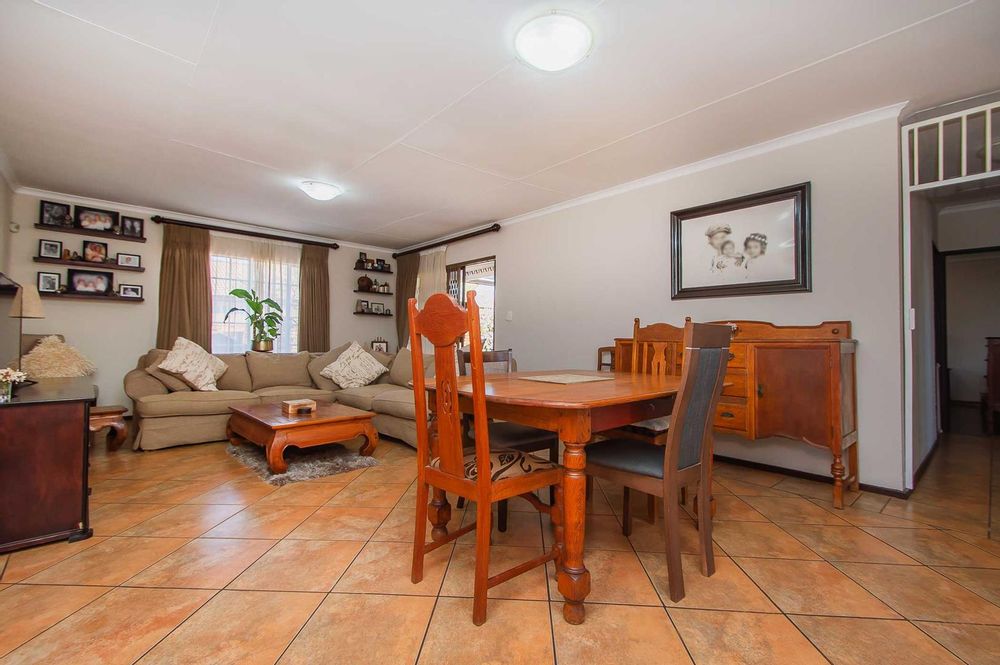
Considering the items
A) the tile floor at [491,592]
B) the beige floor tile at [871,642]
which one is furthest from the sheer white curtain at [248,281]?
the beige floor tile at [871,642]

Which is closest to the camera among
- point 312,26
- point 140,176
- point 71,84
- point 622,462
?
point 622,462

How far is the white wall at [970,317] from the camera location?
5.62 m

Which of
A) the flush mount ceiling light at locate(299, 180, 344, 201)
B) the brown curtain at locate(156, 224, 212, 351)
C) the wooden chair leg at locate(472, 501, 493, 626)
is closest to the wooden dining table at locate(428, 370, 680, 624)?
the wooden chair leg at locate(472, 501, 493, 626)

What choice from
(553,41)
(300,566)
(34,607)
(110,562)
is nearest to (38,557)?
(110,562)

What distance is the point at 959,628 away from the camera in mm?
1396

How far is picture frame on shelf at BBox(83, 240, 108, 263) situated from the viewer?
175 inches

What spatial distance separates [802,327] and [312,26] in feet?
10.7

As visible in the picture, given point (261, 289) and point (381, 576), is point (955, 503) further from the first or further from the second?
point (261, 289)

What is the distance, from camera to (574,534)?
57.4 inches

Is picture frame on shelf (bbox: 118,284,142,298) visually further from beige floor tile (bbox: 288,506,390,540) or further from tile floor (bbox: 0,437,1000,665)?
beige floor tile (bbox: 288,506,390,540)

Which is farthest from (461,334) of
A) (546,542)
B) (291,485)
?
(291,485)

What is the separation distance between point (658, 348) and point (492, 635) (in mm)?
1870

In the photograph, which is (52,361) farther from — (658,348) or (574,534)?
(658,348)

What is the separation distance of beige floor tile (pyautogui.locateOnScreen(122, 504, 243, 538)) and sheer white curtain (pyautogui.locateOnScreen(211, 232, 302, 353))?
11.6ft
